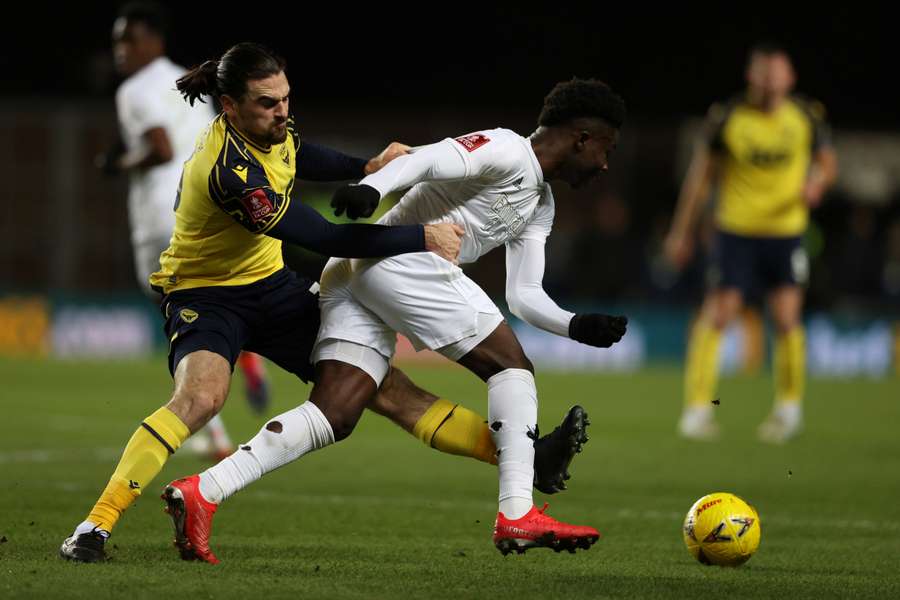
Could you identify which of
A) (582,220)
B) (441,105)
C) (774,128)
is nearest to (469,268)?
(582,220)

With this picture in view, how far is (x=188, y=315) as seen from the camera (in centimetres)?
510

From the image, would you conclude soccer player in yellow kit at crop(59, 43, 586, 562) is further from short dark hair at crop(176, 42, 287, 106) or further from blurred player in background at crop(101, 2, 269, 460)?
blurred player in background at crop(101, 2, 269, 460)

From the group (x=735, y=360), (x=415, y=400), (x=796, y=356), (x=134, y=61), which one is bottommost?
(x=735, y=360)

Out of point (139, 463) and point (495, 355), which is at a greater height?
point (495, 355)

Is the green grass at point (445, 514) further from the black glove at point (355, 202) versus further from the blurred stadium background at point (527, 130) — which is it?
the blurred stadium background at point (527, 130)

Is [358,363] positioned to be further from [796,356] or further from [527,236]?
[796,356]

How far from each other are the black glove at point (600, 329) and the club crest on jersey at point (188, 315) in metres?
1.32

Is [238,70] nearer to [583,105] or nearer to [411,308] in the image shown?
[411,308]

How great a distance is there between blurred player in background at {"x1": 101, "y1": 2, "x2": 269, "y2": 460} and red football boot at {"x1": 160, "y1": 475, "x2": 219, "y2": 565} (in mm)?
2790

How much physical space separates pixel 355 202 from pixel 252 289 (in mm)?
777

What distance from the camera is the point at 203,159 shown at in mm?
4930

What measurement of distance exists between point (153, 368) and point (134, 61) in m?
8.14

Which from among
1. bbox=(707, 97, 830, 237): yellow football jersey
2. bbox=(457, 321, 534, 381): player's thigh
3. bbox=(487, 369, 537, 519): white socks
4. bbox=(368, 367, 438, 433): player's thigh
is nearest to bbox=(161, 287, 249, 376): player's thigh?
bbox=(368, 367, 438, 433): player's thigh

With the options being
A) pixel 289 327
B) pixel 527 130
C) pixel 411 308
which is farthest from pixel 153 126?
pixel 527 130
